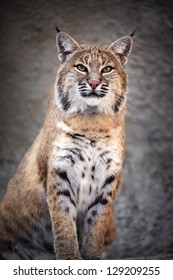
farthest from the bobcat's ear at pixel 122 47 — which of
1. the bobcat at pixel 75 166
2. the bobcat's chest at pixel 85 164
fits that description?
the bobcat's chest at pixel 85 164

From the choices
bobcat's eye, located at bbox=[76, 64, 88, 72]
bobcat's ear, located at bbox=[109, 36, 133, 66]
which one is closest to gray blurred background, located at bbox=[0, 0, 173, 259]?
bobcat's ear, located at bbox=[109, 36, 133, 66]

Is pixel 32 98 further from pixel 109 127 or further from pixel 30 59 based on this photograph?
pixel 109 127

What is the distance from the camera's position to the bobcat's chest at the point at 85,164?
3.06 m

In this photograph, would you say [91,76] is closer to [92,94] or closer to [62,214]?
[92,94]

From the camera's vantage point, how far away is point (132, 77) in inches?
135

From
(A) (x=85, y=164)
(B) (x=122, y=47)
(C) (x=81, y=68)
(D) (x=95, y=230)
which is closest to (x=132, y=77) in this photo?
A: (B) (x=122, y=47)

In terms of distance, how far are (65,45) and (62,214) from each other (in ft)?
2.84

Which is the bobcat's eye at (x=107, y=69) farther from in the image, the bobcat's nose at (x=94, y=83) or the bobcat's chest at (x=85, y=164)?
the bobcat's chest at (x=85, y=164)

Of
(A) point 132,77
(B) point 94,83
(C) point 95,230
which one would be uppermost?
(B) point 94,83

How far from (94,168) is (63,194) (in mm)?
198

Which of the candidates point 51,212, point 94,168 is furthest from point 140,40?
point 51,212

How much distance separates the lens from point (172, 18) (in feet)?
11.6

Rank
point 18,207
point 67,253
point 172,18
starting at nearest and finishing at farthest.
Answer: point 67,253 < point 18,207 < point 172,18

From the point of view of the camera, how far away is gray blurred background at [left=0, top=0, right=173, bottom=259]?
3465 millimetres
